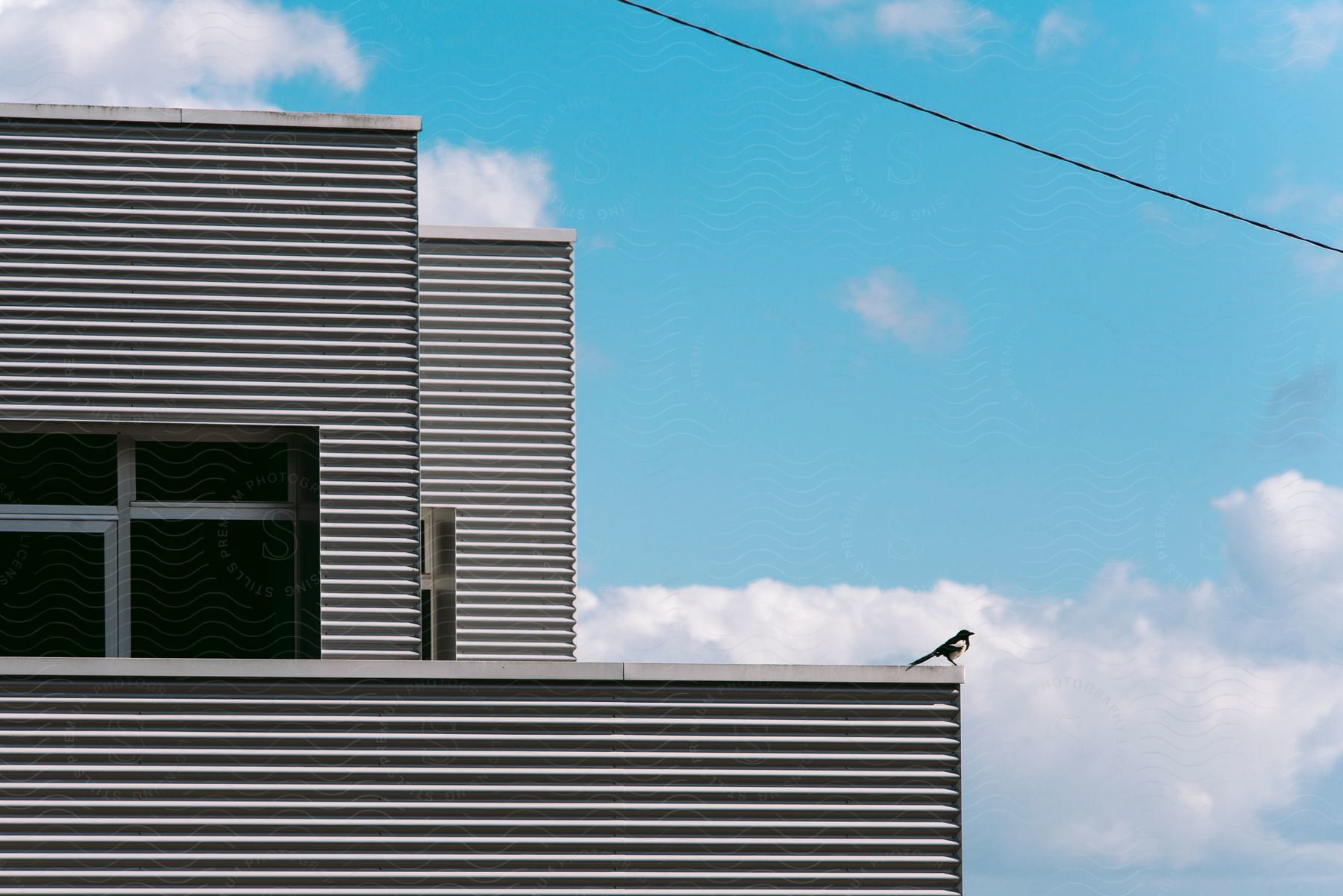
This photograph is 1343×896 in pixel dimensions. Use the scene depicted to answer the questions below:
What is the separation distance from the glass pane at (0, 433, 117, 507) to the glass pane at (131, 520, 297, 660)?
0.34 m

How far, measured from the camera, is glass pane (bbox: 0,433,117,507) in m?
10.2

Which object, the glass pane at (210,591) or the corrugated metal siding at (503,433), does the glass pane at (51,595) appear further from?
the corrugated metal siding at (503,433)

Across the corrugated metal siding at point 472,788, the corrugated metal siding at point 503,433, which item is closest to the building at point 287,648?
the corrugated metal siding at point 472,788

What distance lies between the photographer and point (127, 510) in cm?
1028

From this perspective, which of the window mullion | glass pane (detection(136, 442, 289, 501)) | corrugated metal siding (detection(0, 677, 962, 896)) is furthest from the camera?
glass pane (detection(136, 442, 289, 501))

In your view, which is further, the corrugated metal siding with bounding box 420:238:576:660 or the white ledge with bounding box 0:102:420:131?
the corrugated metal siding with bounding box 420:238:576:660

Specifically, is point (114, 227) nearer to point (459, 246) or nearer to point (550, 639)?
point (459, 246)

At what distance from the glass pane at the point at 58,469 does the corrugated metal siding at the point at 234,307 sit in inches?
17.4

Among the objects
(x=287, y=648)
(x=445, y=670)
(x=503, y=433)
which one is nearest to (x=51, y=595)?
(x=287, y=648)

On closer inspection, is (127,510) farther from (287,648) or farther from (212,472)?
(287,648)

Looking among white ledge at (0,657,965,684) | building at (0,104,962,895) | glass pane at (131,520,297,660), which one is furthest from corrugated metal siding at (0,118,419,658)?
white ledge at (0,657,965,684)

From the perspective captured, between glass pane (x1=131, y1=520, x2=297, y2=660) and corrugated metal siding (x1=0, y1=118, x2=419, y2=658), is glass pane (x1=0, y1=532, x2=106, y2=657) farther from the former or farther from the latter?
corrugated metal siding (x1=0, y1=118, x2=419, y2=658)

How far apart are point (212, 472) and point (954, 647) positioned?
4.81m

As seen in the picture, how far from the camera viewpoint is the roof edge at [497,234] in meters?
14.1
